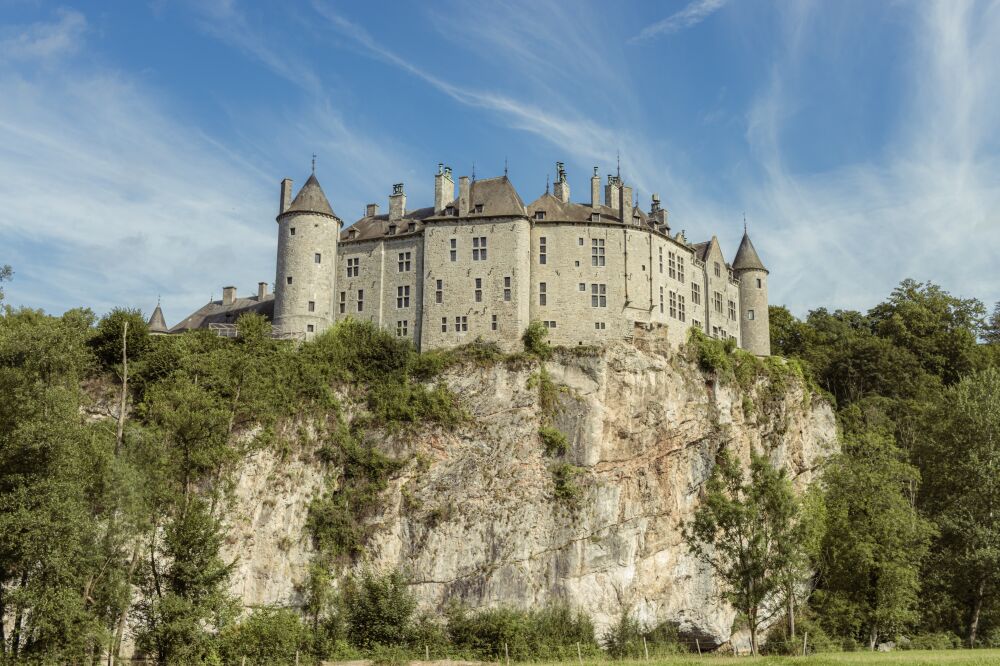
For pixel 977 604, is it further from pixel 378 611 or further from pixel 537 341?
pixel 378 611

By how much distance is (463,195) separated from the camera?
61969 mm

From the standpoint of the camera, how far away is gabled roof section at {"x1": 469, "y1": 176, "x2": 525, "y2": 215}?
6138 cm

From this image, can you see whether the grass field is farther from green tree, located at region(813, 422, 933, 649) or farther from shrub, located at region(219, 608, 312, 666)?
shrub, located at region(219, 608, 312, 666)

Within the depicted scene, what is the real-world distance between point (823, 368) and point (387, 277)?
129ft

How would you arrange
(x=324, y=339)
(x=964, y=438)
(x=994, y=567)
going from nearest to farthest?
(x=994, y=567) → (x=964, y=438) → (x=324, y=339)

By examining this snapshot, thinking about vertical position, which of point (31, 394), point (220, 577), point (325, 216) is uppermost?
point (325, 216)

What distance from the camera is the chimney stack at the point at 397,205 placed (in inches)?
2576

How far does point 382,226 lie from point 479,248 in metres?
8.05

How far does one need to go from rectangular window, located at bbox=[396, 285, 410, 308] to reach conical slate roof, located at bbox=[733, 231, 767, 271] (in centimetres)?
2565

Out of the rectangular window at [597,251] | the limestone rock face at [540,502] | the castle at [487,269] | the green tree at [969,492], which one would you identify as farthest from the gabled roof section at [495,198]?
the green tree at [969,492]

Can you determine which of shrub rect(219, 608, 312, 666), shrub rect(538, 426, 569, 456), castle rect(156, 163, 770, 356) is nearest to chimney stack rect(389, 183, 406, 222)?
castle rect(156, 163, 770, 356)

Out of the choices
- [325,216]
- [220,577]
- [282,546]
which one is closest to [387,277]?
[325,216]

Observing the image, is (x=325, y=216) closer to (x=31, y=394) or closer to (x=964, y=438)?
(x=31, y=394)

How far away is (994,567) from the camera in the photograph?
49625 mm
